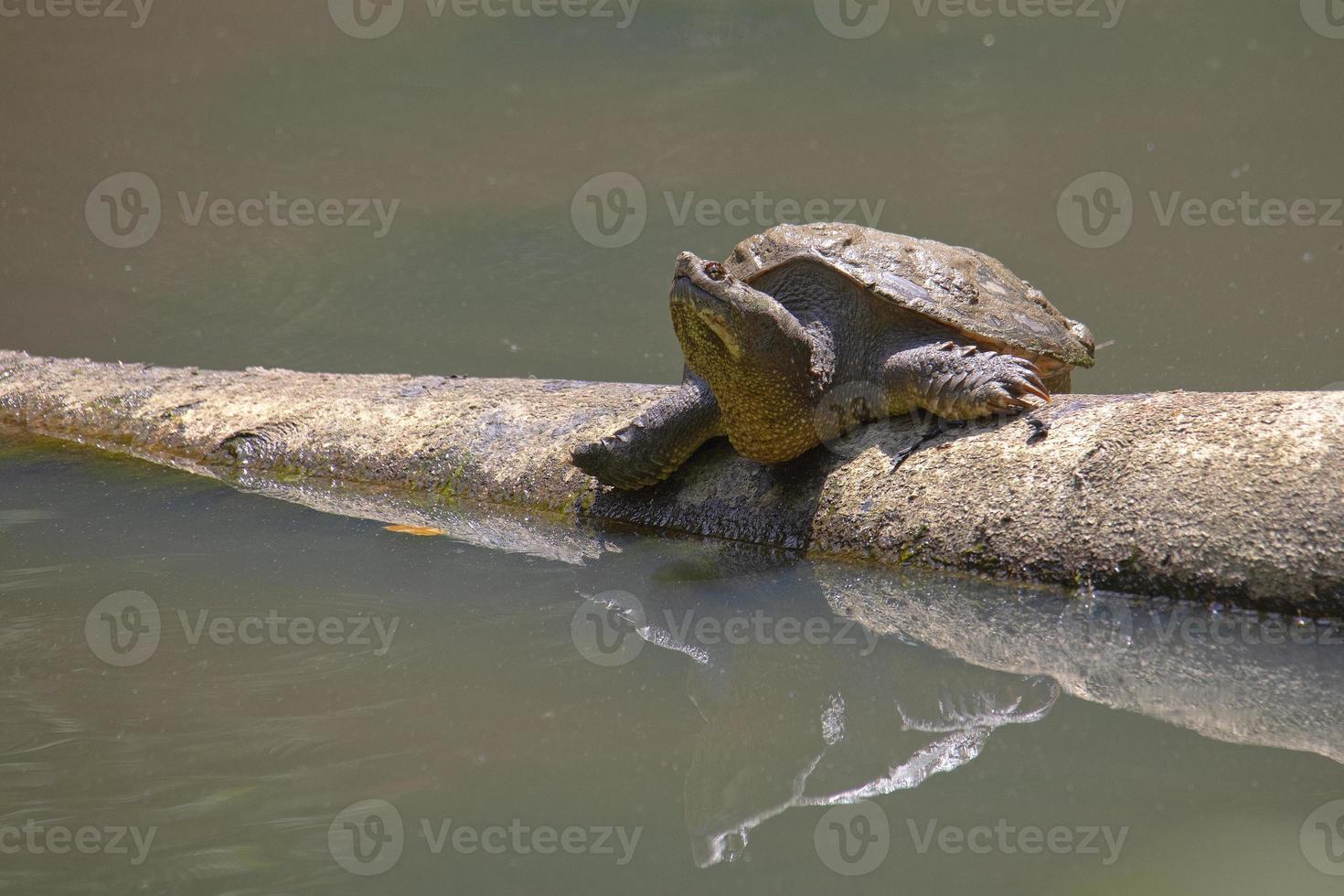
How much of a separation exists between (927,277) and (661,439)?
86 centimetres

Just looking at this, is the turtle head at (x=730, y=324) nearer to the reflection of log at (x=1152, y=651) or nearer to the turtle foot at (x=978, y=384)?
the turtle foot at (x=978, y=384)

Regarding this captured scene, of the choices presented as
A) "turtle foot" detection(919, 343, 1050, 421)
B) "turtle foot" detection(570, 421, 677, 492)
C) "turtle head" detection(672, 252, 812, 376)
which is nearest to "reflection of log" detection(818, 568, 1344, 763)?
"turtle foot" detection(919, 343, 1050, 421)

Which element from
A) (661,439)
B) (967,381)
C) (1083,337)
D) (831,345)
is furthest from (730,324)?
(1083,337)

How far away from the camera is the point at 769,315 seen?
280cm

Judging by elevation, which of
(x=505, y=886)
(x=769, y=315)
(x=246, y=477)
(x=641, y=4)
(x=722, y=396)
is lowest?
(x=505, y=886)

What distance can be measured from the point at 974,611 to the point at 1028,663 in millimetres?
336

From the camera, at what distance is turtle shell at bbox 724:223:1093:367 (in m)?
2.96

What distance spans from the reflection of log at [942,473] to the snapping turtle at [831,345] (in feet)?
0.40

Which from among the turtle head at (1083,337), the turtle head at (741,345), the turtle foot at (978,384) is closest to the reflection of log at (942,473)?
the turtle foot at (978,384)

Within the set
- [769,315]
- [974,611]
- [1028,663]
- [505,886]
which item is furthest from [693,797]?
[769,315]

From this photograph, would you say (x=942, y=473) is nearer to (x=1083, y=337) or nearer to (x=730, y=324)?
(x=730, y=324)

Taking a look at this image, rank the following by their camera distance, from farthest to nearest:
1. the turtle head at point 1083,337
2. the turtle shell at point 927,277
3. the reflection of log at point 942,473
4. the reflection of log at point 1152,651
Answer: the turtle head at point 1083,337 → the turtle shell at point 927,277 → the reflection of log at point 942,473 → the reflection of log at point 1152,651

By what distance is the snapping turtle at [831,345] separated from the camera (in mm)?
2787

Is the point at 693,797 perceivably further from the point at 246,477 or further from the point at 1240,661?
the point at 246,477
